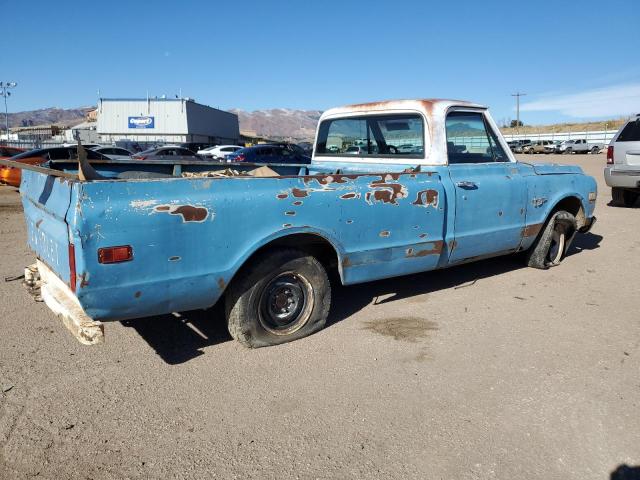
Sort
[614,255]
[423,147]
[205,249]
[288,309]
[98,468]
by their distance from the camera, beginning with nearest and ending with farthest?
1. [98,468]
2. [205,249]
3. [288,309]
4. [423,147]
5. [614,255]

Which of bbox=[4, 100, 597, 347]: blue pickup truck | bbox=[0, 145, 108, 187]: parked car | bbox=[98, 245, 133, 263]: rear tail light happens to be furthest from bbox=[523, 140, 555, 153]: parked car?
bbox=[98, 245, 133, 263]: rear tail light

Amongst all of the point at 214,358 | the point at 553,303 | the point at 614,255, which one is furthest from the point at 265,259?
the point at 614,255

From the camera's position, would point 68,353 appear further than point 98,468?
Yes

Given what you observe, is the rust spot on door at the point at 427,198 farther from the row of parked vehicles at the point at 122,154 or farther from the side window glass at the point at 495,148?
the row of parked vehicles at the point at 122,154

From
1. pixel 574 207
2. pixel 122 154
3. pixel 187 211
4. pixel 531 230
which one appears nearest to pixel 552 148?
pixel 122 154

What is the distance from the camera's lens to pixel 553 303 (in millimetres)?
4730

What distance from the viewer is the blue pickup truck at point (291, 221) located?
9.52ft

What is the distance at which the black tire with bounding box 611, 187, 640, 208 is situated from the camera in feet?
35.6

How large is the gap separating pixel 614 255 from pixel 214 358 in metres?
5.63

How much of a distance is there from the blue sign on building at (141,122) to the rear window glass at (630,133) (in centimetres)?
4718

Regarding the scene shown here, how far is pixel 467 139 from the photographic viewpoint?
4.81m

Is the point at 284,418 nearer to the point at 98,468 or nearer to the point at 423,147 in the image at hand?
the point at 98,468

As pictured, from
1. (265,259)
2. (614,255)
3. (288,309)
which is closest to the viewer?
(265,259)

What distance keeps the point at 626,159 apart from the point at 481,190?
268 inches
